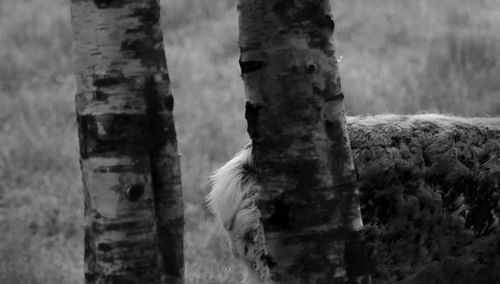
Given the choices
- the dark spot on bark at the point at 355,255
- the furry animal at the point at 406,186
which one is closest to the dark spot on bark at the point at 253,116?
the dark spot on bark at the point at 355,255

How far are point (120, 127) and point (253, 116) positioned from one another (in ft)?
1.26

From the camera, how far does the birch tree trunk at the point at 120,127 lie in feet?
9.13

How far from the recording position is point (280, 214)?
9.14ft

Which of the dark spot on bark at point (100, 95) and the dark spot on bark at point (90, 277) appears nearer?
the dark spot on bark at point (100, 95)

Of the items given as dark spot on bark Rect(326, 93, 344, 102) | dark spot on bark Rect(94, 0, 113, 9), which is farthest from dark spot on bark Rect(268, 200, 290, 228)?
dark spot on bark Rect(94, 0, 113, 9)

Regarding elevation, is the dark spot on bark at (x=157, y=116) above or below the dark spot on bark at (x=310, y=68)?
below

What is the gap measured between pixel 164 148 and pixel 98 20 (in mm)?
A: 433

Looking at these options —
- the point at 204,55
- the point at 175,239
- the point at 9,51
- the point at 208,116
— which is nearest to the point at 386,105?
the point at 208,116

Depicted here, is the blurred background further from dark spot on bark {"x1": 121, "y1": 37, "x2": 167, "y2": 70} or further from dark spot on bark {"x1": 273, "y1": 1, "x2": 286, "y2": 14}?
dark spot on bark {"x1": 273, "y1": 1, "x2": 286, "y2": 14}

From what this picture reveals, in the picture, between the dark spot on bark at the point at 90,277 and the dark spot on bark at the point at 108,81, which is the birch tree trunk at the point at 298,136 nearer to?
the dark spot on bark at the point at 108,81

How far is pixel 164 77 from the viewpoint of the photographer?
2896 millimetres

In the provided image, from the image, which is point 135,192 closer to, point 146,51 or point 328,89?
point 146,51

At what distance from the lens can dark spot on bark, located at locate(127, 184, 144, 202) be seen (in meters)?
2.80

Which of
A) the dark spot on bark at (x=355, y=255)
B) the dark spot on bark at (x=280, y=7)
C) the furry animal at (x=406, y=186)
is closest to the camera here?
the dark spot on bark at (x=280, y=7)
